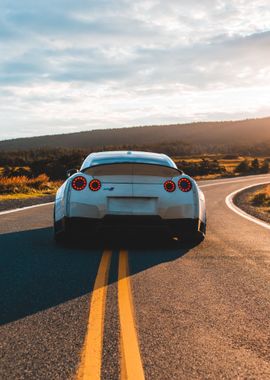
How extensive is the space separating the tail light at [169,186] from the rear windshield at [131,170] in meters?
0.12

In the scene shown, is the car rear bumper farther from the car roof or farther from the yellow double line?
the yellow double line

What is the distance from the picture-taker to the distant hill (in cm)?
16000

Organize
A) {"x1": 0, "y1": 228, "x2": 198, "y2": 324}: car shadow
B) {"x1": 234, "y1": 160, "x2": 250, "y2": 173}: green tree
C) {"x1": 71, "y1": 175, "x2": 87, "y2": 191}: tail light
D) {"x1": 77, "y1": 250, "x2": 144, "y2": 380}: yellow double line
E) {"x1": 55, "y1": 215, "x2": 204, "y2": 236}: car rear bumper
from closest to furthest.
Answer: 1. {"x1": 77, "y1": 250, "x2": 144, "y2": 380}: yellow double line
2. {"x1": 0, "y1": 228, "x2": 198, "y2": 324}: car shadow
3. {"x1": 55, "y1": 215, "x2": 204, "y2": 236}: car rear bumper
4. {"x1": 71, "y1": 175, "x2": 87, "y2": 191}: tail light
5. {"x1": 234, "y1": 160, "x2": 250, "y2": 173}: green tree

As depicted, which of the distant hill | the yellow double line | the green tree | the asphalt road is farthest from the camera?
the distant hill

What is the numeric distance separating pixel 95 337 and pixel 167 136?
166178mm

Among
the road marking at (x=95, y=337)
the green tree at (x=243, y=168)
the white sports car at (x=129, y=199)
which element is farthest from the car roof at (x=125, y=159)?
the green tree at (x=243, y=168)

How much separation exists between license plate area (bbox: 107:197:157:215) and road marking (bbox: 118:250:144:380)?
1.84 meters

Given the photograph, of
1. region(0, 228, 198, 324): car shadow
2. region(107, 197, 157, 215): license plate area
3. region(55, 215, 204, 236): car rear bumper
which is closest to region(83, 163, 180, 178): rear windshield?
region(107, 197, 157, 215): license plate area

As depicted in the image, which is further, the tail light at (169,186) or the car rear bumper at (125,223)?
the tail light at (169,186)

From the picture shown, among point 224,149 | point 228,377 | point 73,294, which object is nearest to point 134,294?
point 73,294

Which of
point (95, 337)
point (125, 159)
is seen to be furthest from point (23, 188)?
point (95, 337)

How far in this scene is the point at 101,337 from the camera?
12.4ft

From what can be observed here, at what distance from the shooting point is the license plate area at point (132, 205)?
7.61 meters

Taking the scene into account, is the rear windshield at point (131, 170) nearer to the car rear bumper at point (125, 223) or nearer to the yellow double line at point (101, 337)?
the car rear bumper at point (125, 223)
